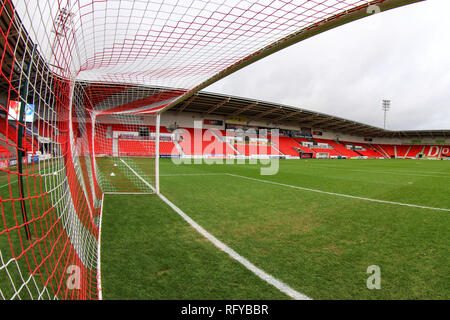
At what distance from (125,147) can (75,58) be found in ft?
34.0

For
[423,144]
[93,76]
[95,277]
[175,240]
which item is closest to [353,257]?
[175,240]

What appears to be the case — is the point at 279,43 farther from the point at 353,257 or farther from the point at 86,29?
the point at 353,257

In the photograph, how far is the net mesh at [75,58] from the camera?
73.7 inches

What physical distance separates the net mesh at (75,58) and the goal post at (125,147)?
8.22ft

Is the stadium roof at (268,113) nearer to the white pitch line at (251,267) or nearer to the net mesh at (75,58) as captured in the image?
the net mesh at (75,58)

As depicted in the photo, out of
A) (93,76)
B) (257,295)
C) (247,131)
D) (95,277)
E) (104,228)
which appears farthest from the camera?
(247,131)

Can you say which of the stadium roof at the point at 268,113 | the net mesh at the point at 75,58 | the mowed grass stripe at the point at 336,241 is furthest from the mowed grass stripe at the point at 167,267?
the stadium roof at the point at 268,113

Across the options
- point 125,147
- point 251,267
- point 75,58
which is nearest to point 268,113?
point 125,147

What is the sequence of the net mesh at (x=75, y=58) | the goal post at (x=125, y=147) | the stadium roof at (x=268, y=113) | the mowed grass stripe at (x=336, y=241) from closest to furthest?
the net mesh at (x=75, y=58)
the mowed grass stripe at (x=336, y=241)
the goal post at (x=125, y=147)
the stadium roof at (x=268, y=113)

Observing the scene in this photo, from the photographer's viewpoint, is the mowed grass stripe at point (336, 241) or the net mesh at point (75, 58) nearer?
the net mesh at point (75, 58)

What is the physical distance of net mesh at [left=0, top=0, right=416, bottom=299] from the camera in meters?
1.87

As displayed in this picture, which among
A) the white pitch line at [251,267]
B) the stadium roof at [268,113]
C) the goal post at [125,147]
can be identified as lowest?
the white pitch line at [251,267]

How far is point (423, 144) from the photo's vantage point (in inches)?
2282
